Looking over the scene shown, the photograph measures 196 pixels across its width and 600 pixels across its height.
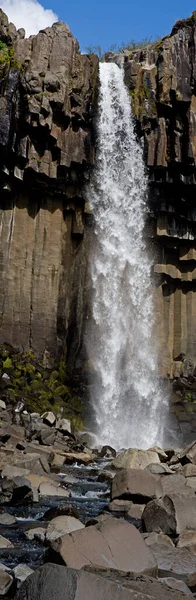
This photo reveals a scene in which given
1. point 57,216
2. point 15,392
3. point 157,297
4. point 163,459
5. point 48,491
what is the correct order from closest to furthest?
1. point 48,491
2. point 163,459
3. point 15,392
4. point 57,216
5. point 157,297

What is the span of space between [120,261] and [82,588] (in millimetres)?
21379

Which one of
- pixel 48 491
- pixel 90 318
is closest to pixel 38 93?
pixel 90 318

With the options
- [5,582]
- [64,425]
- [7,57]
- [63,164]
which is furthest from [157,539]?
[7,57]

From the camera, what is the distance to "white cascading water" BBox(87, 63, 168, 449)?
80.2 feet

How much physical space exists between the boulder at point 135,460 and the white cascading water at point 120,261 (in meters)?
9.88

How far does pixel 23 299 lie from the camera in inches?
905

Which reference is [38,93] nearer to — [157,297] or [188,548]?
[157,297]

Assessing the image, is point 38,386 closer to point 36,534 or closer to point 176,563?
point 36,534

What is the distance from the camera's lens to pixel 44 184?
23.1 metres

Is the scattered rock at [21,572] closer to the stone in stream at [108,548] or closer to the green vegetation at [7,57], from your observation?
the stone in stream at [108,548]

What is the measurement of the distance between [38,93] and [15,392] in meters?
10.3

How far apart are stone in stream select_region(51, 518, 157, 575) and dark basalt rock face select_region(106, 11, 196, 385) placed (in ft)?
64.6

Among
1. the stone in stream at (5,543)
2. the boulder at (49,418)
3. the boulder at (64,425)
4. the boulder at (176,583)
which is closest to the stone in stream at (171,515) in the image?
the stone in stream at (5,543)

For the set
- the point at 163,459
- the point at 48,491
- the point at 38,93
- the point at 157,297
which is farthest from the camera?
the point at 157,297
